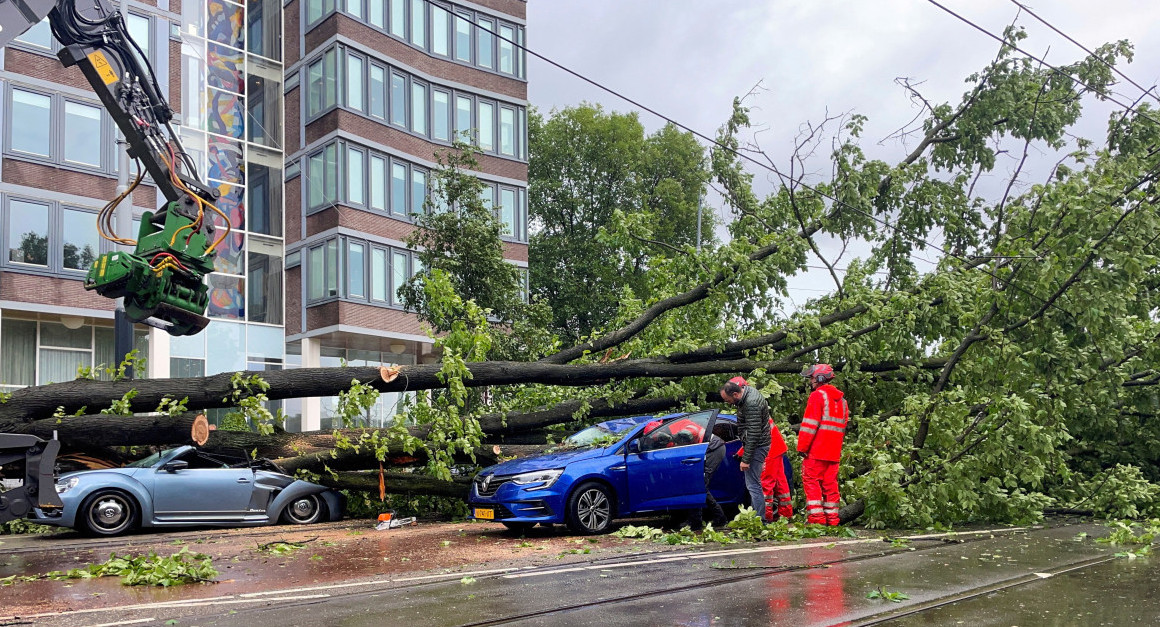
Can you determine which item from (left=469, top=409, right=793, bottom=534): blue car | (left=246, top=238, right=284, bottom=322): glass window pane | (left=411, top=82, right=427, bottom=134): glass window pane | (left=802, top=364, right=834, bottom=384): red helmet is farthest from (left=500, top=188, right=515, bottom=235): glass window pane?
(left=802, top=364, right=834, bottom=384): red helmet

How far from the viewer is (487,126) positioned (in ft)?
123

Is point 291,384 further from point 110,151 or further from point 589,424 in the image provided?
point 110,151

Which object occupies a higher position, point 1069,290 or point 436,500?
point 1069,290

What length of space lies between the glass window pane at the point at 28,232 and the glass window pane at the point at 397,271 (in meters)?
10.1

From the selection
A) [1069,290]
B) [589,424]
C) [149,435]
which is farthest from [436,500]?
[1069,290]

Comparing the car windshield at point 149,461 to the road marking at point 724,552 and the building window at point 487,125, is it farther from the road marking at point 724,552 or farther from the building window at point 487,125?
the building window at point 487,125

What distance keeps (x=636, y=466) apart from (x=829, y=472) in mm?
2128

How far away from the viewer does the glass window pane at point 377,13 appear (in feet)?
111

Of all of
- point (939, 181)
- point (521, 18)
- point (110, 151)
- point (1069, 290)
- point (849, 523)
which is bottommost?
point (849, 523)

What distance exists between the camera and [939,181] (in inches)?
678

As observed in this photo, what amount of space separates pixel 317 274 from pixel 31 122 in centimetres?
901

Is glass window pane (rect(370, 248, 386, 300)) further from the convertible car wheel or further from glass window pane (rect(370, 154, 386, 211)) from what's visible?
the convertible car wheel

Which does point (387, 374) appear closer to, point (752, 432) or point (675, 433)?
point (675, 433)

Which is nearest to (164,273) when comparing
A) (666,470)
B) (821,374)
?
(666,470)
